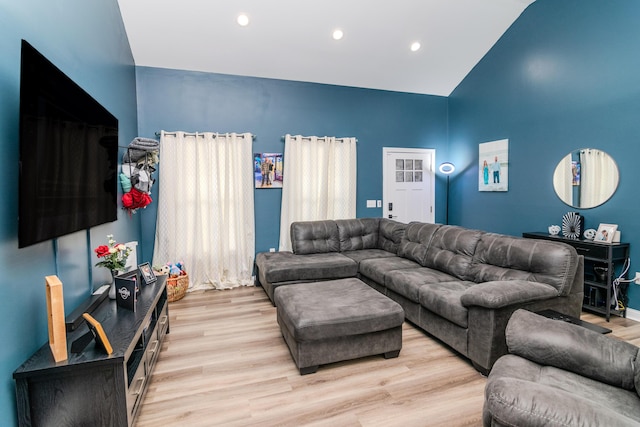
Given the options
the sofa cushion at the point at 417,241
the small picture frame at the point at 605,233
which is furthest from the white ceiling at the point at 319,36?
the small picture frame at the point at 605,233

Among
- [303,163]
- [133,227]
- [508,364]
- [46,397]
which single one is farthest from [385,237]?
[46,397]

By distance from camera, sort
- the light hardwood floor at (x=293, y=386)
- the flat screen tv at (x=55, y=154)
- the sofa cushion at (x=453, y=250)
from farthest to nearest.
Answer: the sofa cushion at (x=453, y=250) → the light hardwood floor at (x=293, y=386) → the flat screen tv at (x=55, y=154)

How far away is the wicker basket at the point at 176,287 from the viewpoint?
3805mm

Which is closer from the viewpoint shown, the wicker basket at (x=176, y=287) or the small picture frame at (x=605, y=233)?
the small picture frame at (x=605, y=233)

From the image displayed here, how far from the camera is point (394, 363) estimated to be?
2.44 meters

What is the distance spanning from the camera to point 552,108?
3975 mm

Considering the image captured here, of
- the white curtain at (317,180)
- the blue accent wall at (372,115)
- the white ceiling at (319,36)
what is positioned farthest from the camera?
the white curtain at (317,180)

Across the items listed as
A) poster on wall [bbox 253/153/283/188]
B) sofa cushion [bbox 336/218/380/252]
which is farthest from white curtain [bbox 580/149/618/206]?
poster on wall [bbox 253/153/283/188]

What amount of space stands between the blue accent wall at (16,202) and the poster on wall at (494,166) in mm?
5120

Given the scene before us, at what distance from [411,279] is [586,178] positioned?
2558 millimetres

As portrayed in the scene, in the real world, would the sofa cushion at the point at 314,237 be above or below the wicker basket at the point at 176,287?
above

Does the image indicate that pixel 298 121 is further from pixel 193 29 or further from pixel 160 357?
pixel 160 357

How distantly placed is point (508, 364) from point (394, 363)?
41.4 inches

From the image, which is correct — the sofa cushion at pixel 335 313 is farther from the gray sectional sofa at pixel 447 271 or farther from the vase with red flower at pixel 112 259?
the vase with red flower at pixel 112 259
